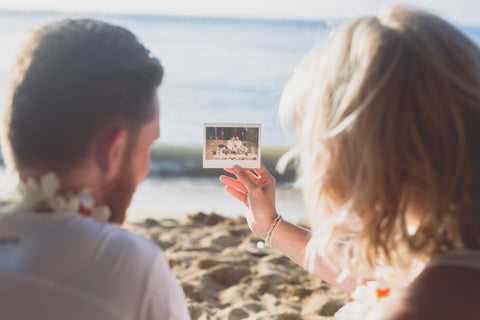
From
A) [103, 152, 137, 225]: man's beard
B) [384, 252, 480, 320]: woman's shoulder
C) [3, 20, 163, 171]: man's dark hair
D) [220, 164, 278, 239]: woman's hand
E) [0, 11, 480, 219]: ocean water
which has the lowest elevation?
[0, 11, 480, 219]: ocean water

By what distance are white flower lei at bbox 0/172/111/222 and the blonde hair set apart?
49 cm

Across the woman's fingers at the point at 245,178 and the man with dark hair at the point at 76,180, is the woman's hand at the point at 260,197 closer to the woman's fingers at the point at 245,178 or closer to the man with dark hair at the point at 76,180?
the woman's fingers at the point at 245,178

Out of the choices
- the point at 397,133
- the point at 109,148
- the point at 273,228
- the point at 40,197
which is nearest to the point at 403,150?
the point at 397,133

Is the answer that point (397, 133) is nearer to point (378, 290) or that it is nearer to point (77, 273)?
point (378, 290)

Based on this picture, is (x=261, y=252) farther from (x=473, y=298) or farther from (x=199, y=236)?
(x=473, y=298)

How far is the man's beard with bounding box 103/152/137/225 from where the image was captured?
107 centimetres

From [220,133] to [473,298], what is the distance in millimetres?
1177

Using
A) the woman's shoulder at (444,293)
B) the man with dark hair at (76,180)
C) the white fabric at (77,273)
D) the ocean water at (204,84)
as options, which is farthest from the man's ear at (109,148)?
the woman's shoulder at (444,293)

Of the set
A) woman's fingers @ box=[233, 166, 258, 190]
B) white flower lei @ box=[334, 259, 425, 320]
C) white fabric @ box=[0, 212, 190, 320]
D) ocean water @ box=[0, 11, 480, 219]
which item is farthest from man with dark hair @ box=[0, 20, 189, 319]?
woman's fingers @ box=[233, 166, 258, 190]

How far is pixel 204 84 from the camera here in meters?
13.4

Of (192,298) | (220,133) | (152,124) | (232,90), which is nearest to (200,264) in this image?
(192,298)

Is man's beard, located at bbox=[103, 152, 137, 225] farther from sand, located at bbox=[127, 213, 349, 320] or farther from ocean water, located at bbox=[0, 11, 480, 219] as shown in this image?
sand, located at bbox=[127, 213, 349, 320]

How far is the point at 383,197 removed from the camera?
1024mm

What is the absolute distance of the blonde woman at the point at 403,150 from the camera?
37.6 inches
